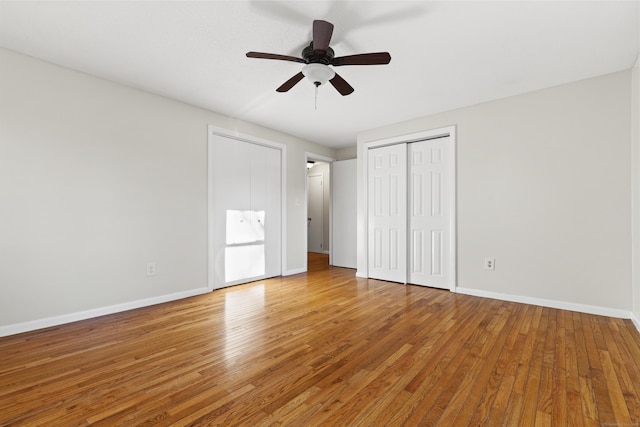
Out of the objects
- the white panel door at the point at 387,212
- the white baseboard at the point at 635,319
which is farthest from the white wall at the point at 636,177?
the white panel door at the point at 387,212

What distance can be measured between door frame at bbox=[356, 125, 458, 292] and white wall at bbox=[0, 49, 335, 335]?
2465 mm

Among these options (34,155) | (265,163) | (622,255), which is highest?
(265,163)

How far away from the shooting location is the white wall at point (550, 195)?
2852 millimetres

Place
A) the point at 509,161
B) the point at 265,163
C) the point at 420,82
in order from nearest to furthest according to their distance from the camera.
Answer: the point at 420,82 → the point at 509,161 → the point at 265,163

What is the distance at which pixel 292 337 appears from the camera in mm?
2385

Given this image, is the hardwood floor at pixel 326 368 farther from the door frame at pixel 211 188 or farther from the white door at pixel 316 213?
the white door at pixel 316 213

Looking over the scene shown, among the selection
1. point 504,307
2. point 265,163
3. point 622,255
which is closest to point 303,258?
point 265,163

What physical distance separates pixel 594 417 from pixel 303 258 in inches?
164

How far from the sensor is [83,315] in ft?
9.18

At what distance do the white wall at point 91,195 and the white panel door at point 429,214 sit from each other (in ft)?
9.85

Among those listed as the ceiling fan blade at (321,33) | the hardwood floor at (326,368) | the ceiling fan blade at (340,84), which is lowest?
the hardwood floor at (326,368)

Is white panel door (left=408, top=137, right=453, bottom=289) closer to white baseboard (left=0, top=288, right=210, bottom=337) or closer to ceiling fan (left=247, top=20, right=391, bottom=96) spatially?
ceiling fan (left=247, top=20, right=391, bottom=96)

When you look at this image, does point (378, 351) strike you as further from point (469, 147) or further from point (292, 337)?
point (469, 147)

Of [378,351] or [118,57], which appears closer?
[378,351]
